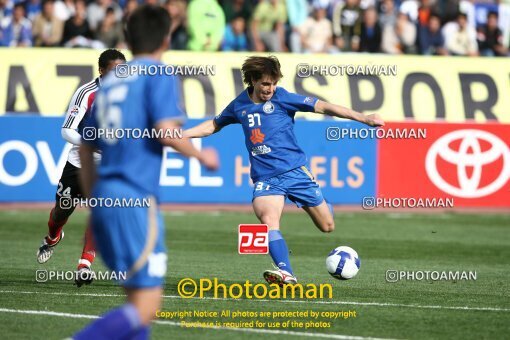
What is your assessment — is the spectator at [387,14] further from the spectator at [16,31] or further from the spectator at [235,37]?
the spectator at [16,31]

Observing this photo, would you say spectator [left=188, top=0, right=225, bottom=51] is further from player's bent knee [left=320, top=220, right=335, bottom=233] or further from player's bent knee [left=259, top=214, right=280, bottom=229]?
player's bent knee [left=259, top=214, right=280, bottom=229]

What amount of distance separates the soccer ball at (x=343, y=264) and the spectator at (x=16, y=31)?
1333cm

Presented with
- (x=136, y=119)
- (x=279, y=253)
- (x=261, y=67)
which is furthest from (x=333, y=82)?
(x=136, y=119)

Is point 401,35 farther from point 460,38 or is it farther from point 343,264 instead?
point 343,264

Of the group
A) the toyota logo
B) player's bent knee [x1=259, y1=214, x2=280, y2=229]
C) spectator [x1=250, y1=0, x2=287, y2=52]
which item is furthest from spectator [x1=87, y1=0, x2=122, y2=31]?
player's bent knee [x1=259, y1=214, x2=280, y2=229]

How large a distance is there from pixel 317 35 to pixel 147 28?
1776cm

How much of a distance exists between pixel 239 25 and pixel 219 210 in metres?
4.68

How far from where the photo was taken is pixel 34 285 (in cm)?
1070

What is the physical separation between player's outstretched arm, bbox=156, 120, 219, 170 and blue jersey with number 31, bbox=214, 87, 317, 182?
4.83 meters

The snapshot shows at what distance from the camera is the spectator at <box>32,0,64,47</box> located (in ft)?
72.3

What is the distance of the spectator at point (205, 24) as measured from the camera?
21.3 m

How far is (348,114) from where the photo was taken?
32.6 ft

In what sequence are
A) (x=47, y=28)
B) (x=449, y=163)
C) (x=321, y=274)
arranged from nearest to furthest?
1. (x=321, y=274)
2. (x=449, y=163)
3. (x=47, y=28)

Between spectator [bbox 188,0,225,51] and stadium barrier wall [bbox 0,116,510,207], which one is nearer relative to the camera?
stadium barrier wall [bbox 0,116,510,207]
